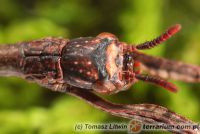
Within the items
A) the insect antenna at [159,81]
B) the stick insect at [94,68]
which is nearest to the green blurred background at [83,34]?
the stick insect at [94,68]

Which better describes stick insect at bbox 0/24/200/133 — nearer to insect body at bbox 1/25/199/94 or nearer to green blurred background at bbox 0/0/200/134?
insect body at bbox 1/25/199/94

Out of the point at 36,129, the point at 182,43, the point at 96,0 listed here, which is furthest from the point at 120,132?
the point at 96,0

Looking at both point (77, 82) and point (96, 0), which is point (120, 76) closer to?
point (77, 82)

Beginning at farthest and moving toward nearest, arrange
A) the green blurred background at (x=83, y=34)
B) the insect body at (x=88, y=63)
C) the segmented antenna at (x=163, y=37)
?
1. the green blurred background at (x=83, y=34)
2. the insect body at (x=88, y=63)
3. the segmented antenna at (x=163, y=37)

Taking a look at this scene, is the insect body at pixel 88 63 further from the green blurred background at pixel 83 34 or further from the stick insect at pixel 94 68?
the green blurred background at pixel 83 34

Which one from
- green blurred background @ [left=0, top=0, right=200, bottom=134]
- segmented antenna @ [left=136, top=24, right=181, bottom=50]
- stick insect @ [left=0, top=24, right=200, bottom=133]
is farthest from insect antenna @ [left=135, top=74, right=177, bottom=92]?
green blurred background @ [left=0, top=0, right=200, bottom=134]

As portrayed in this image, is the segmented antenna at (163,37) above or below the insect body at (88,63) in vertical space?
above
